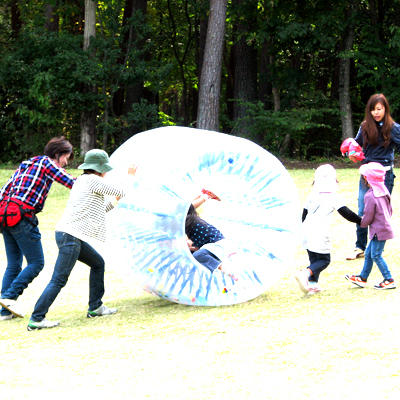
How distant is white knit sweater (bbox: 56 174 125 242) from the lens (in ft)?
16.8

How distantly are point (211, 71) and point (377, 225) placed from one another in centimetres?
1233

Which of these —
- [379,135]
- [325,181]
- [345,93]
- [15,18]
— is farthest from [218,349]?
[15,18]

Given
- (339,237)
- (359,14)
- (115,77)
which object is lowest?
(339,237)

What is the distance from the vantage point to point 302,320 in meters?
4.86

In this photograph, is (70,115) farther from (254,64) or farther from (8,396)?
(8,396)

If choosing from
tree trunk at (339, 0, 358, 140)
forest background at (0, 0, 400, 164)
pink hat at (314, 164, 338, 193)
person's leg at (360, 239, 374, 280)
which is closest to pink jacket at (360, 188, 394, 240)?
person's leg at (360, 239, 374, 280)

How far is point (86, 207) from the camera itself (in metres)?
5.16

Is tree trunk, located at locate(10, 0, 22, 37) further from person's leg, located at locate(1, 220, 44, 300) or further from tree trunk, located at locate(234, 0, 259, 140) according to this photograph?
person's leg, located at locate(1, 220, 44, 300)

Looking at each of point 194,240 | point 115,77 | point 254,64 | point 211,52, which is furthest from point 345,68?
point 194,240

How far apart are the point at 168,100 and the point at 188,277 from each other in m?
27.7

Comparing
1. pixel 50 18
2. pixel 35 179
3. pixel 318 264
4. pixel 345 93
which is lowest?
pixel 318 264

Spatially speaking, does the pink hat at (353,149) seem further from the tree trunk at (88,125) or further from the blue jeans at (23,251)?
the tree trunk at (88,125)

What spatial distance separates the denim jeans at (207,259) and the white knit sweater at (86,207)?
0.95 meters

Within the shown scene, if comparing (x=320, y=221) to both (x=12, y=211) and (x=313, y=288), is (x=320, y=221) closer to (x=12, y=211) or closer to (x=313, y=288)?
(x=313, y=288)
